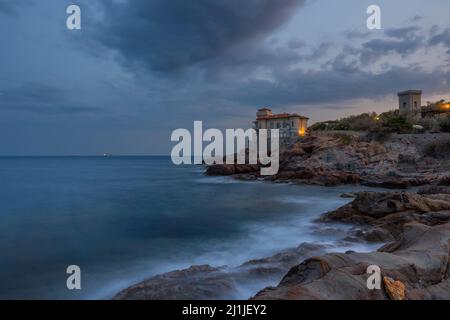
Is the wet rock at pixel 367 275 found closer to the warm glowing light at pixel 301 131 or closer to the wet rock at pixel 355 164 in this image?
the wet rock at pixel 355 164

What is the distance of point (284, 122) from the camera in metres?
55.3

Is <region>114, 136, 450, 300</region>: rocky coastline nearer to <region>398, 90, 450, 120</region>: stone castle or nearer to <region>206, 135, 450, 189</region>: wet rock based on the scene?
<region>206, 135, 450, 189</region>: wet rock

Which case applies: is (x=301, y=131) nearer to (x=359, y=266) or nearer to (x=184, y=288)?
(x=359, y=266)

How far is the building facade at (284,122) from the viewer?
5416 cm

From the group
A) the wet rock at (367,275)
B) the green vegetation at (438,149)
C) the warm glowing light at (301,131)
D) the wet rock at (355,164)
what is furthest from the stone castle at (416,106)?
the wet rock at (367,275)

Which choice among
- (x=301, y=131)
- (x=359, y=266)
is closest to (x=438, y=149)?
(x=301, y=131)

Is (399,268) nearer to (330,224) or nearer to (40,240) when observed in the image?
(330,224)

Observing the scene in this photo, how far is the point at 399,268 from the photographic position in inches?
191

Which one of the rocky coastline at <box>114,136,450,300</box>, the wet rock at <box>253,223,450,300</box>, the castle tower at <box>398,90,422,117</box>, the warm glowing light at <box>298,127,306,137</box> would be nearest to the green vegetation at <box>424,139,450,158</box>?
the rocky coastline at <box>114,136,450,300</box>

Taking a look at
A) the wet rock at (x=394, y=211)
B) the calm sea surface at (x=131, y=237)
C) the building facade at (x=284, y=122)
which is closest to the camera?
the calm sea surface at (x=131, y=237)

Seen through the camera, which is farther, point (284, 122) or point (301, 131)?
point (301, 131)

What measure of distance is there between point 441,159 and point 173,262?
104 ft

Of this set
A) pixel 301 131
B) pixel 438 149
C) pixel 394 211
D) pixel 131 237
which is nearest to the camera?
pixel 394 211
